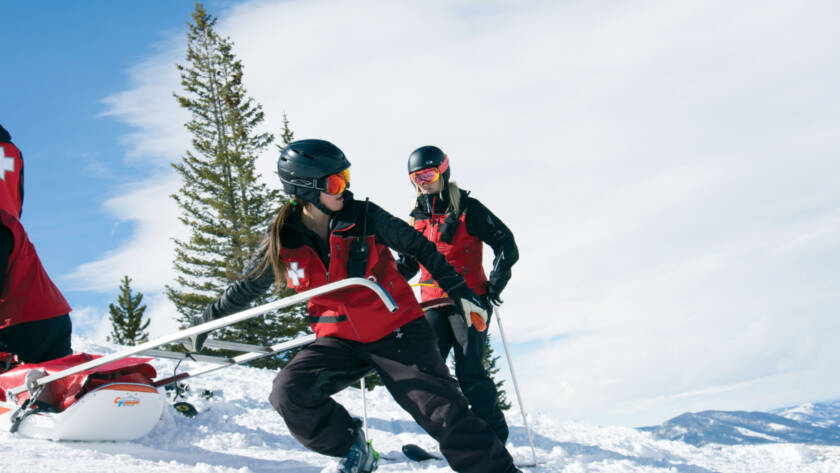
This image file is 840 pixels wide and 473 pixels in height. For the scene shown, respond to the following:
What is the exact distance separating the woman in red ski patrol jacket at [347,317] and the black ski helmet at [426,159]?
6.59 feet

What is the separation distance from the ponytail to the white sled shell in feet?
5.99

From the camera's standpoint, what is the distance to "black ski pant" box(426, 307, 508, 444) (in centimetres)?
535

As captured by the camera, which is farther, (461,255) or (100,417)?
(461,255)

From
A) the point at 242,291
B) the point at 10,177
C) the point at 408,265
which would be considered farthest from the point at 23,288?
the point at 408,265

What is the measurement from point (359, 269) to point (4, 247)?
280 centimetres

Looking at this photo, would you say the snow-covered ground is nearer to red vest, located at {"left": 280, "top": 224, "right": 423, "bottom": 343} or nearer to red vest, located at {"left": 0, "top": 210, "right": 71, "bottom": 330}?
red vest, located at {"left": 0, "top": 210, "right": 71, "bottom": 330}

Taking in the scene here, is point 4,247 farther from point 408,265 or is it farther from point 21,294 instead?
point 408,265

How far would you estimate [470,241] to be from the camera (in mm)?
5879

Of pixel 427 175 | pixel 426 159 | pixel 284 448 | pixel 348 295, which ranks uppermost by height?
pixel 426 159

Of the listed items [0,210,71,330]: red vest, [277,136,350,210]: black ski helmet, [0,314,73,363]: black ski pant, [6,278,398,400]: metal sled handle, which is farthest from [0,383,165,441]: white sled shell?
[277,136,350,210]: black ski helmet

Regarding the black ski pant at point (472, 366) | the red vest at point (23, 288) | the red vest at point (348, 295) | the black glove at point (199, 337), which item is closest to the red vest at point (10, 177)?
the red vest at point (23, 288)

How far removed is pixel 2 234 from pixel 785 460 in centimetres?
890

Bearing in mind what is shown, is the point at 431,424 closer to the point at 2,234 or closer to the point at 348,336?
the point at 348,336

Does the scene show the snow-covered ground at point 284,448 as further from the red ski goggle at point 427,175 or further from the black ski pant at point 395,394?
the red ski goggle at point 427,175
